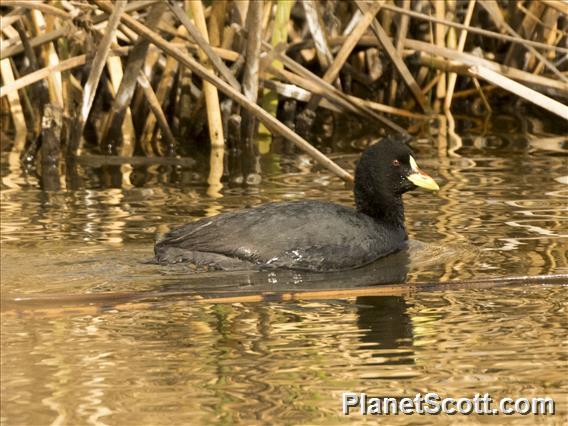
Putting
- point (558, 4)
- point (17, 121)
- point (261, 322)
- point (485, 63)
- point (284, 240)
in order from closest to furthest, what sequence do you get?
point (261, 322)
point (284, 240)
point (558, 4)
point (485, 63)
point (17, 121)

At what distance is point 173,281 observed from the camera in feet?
17.5

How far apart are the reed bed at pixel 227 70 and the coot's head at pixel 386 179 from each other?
103cm

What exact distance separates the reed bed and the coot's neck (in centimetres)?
118

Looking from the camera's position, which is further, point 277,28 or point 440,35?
point 440,35

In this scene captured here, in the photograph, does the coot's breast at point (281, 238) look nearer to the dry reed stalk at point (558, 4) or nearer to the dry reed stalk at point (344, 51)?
the dry reed stalk at point (558, 4)

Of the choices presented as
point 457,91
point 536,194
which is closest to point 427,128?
point 457,91

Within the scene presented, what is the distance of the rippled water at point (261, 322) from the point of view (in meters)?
3.83

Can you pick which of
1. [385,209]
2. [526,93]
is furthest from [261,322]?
[526,93]

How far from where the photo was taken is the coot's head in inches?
244

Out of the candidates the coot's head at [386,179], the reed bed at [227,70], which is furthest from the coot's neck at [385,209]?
the reed bed at [227,70]

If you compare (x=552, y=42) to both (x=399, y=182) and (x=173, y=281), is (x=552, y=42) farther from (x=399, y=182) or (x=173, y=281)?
(x=173, y=281)

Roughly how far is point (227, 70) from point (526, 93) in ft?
5.91

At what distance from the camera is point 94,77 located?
294 inches

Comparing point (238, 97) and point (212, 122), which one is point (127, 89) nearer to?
point (212, 122)
